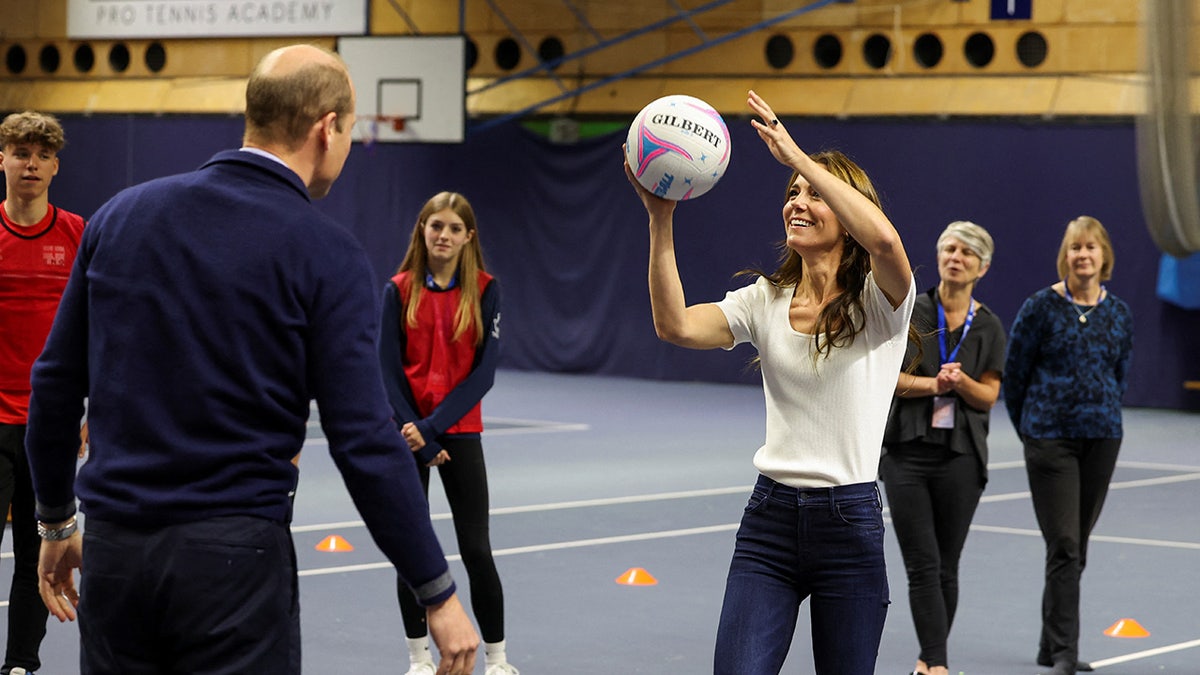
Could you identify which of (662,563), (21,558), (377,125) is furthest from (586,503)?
(377,125)

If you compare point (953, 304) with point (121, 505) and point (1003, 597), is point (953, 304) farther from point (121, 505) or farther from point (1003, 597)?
point (121, 505)

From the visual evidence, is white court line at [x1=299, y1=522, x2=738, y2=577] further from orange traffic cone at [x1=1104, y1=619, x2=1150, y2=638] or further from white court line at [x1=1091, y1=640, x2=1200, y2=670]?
white court line at [x1=1091, y1=640, x2=1200, y2=670]

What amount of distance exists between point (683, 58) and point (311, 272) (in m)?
18.2

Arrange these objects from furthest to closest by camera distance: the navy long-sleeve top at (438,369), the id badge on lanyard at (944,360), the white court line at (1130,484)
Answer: the white court line at (1130,484) → the id badge on lanyard at (944,360) → the navy long-sleeve top at (438,369)

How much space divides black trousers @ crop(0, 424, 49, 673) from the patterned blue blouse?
13.1 feet

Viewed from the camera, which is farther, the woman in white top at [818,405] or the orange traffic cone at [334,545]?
the orange traffic cone at [334,545]

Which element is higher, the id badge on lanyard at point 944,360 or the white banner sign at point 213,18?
the white banner sign at point 213,18

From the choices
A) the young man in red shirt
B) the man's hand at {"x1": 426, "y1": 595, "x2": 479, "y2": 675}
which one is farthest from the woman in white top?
the young man in red shirt

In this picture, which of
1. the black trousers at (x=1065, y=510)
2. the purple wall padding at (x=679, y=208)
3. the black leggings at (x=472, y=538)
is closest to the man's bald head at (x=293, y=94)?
the black leggings at (x=472, y=538)

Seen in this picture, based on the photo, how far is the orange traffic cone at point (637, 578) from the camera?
8.61m

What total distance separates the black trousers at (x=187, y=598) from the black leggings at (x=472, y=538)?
330cm

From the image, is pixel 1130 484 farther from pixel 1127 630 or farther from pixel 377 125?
pixel 377 125

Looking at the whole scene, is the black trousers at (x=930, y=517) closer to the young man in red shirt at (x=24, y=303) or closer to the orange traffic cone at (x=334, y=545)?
the young man in red shirt at (x=24, y=303)

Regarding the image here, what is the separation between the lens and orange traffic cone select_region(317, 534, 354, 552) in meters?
9.40
